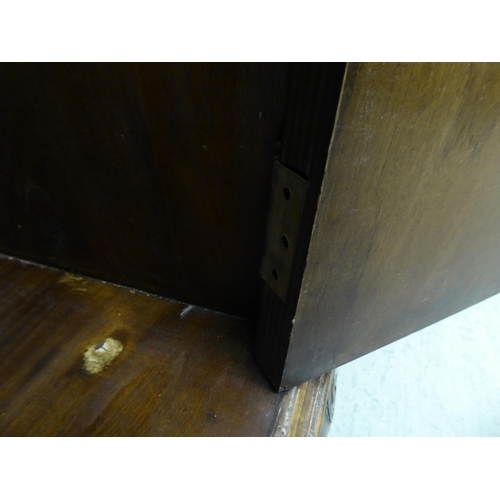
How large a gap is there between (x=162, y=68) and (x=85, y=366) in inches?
15.9

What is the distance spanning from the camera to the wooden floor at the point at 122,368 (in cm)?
46

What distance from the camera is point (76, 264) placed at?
0.64 meters

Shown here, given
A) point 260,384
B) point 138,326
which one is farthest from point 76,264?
point 260,384

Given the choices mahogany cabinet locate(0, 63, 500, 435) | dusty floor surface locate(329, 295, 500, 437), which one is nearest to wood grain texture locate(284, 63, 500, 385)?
mahogany cabinet locate(0, 63, 500, 435)

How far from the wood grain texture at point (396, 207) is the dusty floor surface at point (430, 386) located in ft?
1.34

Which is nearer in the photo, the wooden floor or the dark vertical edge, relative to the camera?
the dark vertical edge

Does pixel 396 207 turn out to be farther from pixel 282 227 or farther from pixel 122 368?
pixel 122 368

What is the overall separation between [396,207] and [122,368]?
1.37 ft

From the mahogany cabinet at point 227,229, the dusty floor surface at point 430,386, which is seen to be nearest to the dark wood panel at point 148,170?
the mahogany cabinet at point 227,229

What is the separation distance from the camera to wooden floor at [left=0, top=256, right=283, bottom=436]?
464 millimetres

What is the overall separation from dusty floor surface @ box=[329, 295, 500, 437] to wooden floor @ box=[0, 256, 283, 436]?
0.48 metres

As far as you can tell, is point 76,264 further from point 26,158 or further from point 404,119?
point 404,119

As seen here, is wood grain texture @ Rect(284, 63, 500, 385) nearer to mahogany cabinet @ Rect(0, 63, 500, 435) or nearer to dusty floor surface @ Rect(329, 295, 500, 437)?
mahogany cabinet @ Rect(0, 63, 500, 435)

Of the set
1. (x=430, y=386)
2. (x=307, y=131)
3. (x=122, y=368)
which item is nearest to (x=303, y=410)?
(x=122, y=368)
